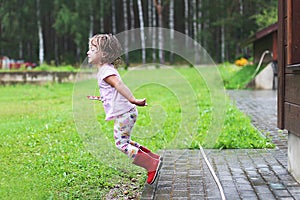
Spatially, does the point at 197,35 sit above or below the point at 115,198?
above

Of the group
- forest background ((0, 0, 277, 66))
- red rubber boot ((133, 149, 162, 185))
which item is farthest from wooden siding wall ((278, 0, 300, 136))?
forest background ((0, 0, 277, 66))

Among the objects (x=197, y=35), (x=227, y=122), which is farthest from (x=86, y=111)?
(x=197, y=35)

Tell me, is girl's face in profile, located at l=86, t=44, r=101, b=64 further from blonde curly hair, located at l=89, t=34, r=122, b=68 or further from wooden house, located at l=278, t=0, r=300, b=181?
wooden house, located at l=278, t=0, r=300, b=181

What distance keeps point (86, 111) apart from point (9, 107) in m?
7.03

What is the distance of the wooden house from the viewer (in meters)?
4.50

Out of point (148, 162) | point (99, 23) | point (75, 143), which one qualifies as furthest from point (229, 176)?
point (99, 23)

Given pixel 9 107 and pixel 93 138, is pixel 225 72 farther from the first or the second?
pixel 93 138

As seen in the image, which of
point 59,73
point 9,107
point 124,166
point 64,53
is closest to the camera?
point 124,166

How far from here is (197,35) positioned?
40281 mm

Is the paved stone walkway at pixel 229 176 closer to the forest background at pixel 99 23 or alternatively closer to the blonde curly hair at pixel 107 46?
the blonde curly hair at pixel 107 46

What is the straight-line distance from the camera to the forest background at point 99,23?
1473 inches

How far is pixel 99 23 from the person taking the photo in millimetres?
42406

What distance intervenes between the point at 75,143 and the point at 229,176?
8.31 feet

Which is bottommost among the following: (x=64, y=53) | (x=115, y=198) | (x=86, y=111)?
(x=115, y=198)
